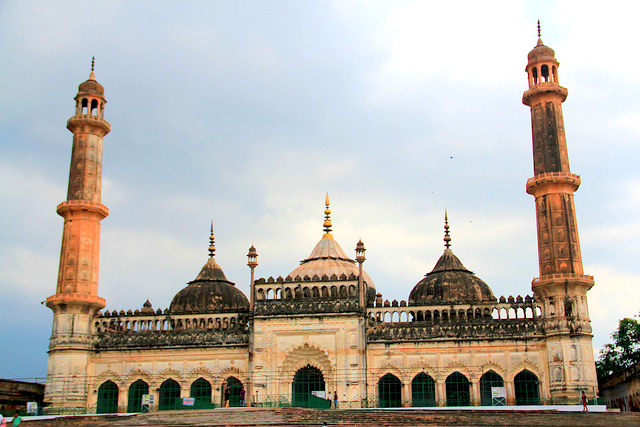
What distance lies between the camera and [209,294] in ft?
137

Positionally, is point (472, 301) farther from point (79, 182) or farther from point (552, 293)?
point (79, 182)

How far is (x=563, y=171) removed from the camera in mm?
34250

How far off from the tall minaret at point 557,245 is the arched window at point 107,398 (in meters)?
20.6

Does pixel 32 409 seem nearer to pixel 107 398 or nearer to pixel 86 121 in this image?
pixel 107 398

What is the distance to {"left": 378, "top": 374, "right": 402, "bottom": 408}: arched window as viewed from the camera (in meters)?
33.3

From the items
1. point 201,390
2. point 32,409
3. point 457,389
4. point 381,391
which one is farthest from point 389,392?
point 32,409

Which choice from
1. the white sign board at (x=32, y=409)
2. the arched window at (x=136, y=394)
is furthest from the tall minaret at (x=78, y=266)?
the arched window at (x=136, y=394)

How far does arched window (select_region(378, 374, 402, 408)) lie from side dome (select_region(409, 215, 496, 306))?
14.7 feet

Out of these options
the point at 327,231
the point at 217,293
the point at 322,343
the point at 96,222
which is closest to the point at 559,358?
the point at 322,343

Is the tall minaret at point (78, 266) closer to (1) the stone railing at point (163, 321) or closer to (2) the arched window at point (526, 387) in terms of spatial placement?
(1) the stone railing at point (163, 321)

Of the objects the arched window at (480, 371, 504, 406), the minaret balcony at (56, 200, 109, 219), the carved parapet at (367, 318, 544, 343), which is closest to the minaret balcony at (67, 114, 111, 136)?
the minaret balcony at (56, 200, 109, 219)

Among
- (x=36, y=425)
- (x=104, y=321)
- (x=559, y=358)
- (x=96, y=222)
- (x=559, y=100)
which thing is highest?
(x=559, y=100)

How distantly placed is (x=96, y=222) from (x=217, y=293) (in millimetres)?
8475

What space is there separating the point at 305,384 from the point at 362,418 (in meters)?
9.26
